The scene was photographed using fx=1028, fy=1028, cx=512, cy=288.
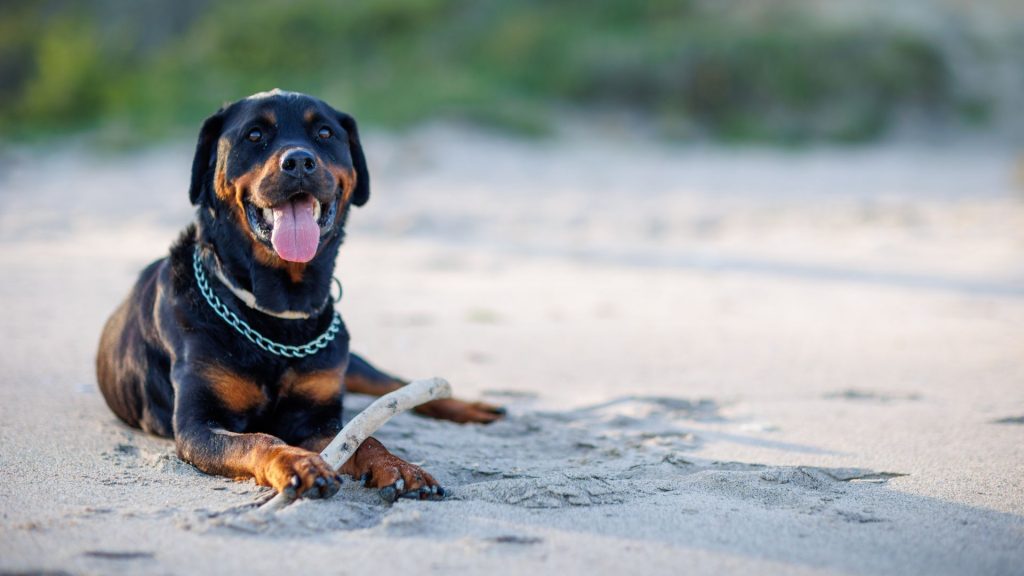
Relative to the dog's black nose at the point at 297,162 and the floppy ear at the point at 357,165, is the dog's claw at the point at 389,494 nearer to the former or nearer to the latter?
the dog's black nose at the point at 297,162

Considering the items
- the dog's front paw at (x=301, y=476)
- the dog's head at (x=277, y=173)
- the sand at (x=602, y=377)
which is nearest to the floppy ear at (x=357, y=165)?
the dog's head at (x=277, y=173)

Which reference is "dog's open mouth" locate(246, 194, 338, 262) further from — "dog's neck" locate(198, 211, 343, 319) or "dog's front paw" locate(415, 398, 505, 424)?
"dog's front paw" locate(415, 398, 505, 424)

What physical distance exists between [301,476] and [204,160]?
4.80 ft

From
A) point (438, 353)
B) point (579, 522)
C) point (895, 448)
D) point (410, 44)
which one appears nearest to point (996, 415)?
point (895, 448)

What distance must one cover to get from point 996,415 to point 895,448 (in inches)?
28.8

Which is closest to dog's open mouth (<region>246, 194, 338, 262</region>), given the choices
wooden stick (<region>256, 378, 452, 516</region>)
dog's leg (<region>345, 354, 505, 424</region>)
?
wooden stick (<region>256, 378, 452, 516</region>)

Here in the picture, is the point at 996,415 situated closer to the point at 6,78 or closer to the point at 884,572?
the point at 884,572

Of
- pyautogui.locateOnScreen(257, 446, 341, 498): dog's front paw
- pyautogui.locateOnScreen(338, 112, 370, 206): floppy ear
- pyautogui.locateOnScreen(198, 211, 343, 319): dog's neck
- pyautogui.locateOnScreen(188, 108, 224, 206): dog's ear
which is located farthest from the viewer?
pyautogui.locateOnScreen(338, 112, 370, 206): floppy ear

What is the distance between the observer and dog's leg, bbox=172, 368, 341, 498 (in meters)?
3.04

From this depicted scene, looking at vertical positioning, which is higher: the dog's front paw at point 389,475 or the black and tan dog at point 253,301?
the black and tan dog at point 253,301

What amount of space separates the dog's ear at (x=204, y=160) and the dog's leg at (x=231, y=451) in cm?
71

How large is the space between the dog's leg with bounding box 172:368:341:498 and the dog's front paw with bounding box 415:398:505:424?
107cm

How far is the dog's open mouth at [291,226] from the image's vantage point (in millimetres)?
3641

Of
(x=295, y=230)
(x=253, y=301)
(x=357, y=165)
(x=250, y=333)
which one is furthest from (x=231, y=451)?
(x=357, y=165)
